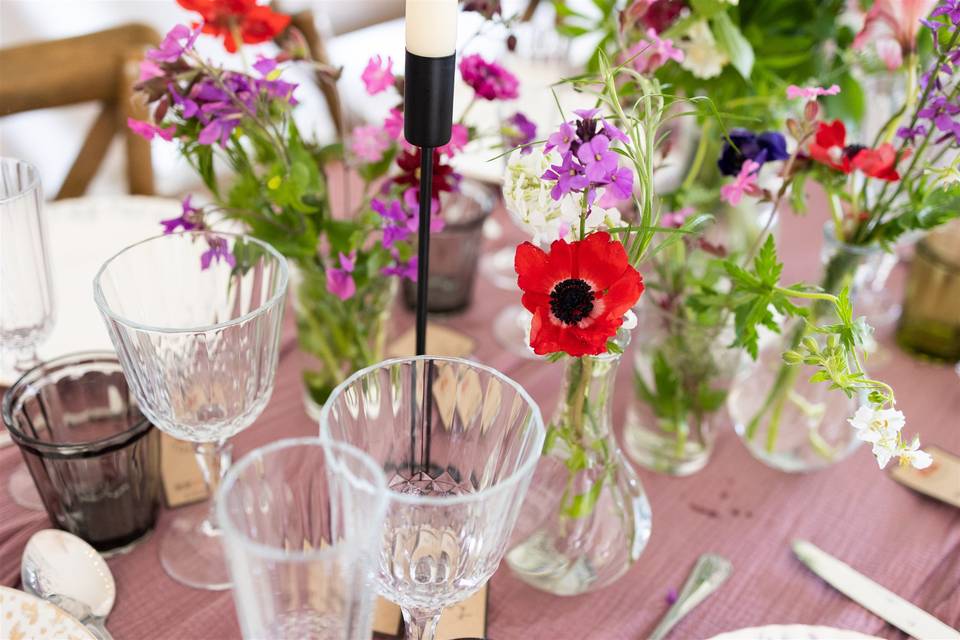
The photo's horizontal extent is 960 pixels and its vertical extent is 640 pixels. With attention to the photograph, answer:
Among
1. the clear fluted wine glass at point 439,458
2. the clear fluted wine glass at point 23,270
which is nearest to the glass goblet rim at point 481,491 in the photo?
the clear fluted wine glass at point 439,458

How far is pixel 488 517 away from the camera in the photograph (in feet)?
1.48

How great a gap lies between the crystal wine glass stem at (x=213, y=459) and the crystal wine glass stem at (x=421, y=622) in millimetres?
204

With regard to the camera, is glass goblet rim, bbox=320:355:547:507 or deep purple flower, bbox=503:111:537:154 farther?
deep purple flower, bbox=503:111:537:154

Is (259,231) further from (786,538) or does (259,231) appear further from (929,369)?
(929,369)

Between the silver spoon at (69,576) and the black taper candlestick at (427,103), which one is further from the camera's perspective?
the silver spoon at (69,576)

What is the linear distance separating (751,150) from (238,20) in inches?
14.8

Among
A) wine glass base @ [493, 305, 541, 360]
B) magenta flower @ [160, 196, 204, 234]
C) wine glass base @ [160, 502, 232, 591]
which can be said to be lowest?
wine glass base @ [160, 502, 232, 591]

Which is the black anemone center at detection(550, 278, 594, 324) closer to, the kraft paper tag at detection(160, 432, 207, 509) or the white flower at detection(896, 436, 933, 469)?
the white flower at detection(896, 436, 933, 469)

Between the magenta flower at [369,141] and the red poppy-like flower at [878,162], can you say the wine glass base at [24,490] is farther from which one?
the red poppy-like flower at [878,162]

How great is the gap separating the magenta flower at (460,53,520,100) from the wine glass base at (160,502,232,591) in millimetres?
387

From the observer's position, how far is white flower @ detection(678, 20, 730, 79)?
74 cm

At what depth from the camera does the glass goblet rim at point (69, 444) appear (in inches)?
23.1

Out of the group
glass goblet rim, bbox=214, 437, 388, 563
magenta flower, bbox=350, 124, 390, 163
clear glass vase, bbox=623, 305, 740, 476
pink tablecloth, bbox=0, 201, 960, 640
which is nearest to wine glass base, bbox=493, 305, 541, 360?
pink tablecloth, bbox=0, 201, 960, 640

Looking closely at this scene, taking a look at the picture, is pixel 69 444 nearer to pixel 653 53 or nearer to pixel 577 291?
pixel 577 291
